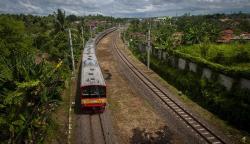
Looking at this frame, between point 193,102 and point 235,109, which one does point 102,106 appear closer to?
point 193,102

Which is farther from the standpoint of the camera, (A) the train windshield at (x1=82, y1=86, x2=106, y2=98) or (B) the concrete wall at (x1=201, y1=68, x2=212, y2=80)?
(B) the concrete wall at (x1=201, y1=68, x2=212, y2=80)

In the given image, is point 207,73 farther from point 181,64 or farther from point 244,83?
point 181,64

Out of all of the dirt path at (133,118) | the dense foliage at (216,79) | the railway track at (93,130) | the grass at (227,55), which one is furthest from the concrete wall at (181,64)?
the railway track at (93,130)

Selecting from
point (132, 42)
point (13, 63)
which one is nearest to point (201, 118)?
point (13, 63)

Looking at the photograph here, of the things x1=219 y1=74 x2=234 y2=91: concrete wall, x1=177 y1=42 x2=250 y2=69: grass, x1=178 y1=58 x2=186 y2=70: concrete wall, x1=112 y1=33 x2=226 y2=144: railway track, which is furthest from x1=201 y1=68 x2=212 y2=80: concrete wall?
x1=177 y1=42 x2=250 y2=69: grass

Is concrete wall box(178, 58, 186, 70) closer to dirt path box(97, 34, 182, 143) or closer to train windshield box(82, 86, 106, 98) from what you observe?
dirt path box(97, 34, 182, 143)

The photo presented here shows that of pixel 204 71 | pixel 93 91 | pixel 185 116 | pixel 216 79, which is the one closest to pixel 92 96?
pixel 93 91

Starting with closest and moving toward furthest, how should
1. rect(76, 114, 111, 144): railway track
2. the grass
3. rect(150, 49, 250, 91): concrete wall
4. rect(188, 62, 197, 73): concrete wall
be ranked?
rect(76, 114, 111, 144): railway track < rect(150, 49, 250, 91): concrete wall < rect(188, 62, 197, 73): concrete wall < the grass

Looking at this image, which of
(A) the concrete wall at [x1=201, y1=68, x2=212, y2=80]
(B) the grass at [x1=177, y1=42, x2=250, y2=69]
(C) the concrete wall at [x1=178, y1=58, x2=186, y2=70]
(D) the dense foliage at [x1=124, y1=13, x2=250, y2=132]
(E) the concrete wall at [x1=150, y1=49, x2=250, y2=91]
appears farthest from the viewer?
(B) the grass at [x1=177, y1=42, x2=250, y2=69]
